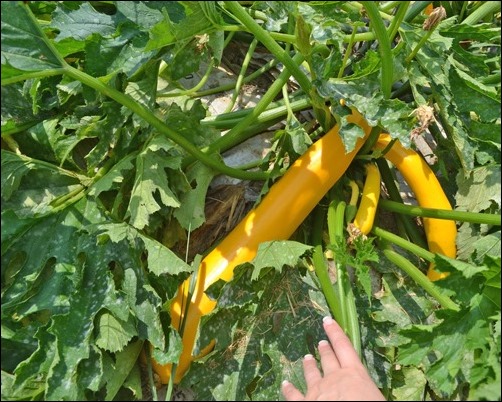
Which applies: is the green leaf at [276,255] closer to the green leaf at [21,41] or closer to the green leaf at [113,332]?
the green leaf at [113,332]

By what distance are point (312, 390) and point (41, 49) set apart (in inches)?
39.8

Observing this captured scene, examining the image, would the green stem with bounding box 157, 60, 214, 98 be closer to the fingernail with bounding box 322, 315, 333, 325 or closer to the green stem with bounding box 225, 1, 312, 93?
the green stem with bounding box 225, 1, 312, 93

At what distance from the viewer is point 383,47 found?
65.7 inches

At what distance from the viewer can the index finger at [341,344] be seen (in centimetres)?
156

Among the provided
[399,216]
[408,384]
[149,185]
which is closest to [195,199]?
[149,185]

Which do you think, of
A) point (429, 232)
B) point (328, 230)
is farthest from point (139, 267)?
point (429, 232)

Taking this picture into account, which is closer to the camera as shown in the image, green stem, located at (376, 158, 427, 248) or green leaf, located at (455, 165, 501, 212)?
green leaf, located at (455, 165, 501, 212)

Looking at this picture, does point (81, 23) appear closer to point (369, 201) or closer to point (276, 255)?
point (276, 255)

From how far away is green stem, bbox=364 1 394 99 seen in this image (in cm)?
158

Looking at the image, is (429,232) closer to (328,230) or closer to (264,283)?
(328,230)

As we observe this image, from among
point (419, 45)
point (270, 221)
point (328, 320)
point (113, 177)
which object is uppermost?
point (419, 45)

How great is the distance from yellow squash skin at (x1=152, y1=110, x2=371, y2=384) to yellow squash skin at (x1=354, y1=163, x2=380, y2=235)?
0.10m

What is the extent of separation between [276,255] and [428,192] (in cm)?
58

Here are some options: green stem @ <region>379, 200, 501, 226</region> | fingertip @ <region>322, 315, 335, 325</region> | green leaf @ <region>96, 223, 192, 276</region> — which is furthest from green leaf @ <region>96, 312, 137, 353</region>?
green stem @ <region>379, 200, 501, 226</region>
